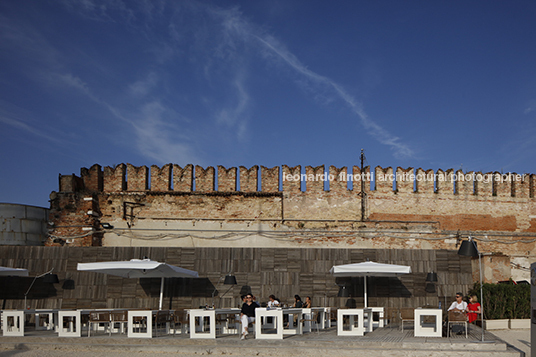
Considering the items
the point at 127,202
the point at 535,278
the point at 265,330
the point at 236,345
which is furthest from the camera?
the point at 127,202

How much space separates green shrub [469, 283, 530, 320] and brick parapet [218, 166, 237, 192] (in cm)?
991

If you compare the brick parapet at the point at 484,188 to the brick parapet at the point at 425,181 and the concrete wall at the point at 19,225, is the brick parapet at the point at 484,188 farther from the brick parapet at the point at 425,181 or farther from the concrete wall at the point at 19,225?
the concrete wall at the point at 19,225

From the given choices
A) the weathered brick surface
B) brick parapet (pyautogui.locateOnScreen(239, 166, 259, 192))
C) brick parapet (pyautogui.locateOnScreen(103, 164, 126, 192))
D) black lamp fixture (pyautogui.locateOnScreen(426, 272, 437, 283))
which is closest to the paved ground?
black lamp fixture (pyautogui.locateOnScreen(426, 272, 437, 283))

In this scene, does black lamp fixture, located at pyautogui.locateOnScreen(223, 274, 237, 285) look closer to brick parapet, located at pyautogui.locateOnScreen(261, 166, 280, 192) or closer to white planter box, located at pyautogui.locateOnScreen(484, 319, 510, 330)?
brick parapet, located at pyautogui.locateOnScreen(261, 166, 280, 192)

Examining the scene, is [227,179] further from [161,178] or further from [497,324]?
[497,324]

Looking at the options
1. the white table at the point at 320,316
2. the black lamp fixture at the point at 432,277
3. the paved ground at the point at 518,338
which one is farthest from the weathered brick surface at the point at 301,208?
the paved ground at the point at 518,338

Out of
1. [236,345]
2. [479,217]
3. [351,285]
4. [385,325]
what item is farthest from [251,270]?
[479,217]

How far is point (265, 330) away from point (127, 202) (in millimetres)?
9593

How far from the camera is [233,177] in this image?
19.7 meters

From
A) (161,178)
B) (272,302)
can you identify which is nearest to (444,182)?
(272,302)

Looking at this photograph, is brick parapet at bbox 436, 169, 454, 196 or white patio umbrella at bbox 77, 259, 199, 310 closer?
white patio umbrella at bbox 77, 259, 199, 310

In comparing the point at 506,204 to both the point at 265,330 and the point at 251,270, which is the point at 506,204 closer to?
the point at 251,270

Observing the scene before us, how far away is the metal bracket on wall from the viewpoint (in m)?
19.3

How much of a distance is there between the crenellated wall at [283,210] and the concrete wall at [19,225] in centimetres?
147
